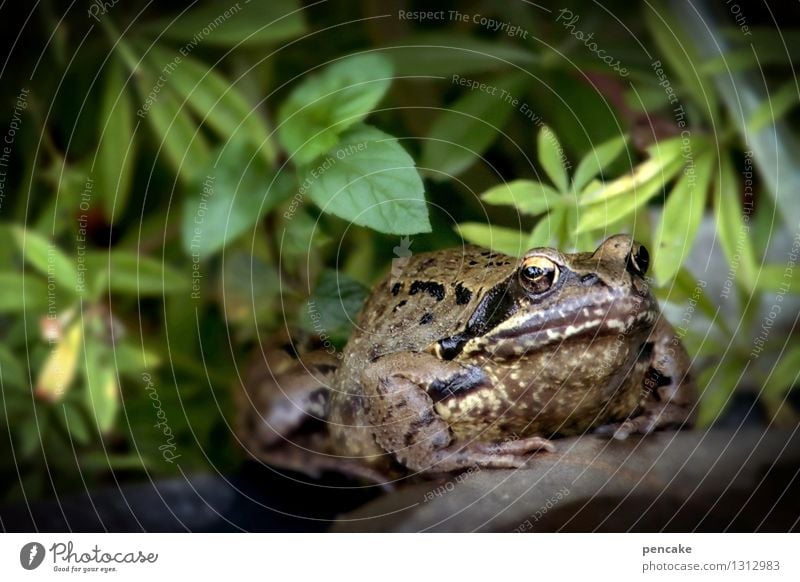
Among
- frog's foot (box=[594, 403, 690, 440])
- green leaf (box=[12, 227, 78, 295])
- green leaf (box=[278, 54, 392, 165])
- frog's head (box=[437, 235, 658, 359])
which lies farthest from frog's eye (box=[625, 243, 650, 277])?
green leaf (box=[12, 227, 78, 295])

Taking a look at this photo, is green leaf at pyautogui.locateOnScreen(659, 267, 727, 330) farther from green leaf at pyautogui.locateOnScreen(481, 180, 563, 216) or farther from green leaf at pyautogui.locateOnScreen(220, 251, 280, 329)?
green leaf at pyautogui.locateOnScreen(220, 251, 280, 329)

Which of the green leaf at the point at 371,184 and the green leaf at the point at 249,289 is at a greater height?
the green leaf at the point at 371,184

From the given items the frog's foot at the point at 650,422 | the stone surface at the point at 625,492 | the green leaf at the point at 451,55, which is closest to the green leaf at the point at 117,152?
the green leaf at the point at 451,55

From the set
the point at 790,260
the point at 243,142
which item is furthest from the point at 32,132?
the point at 790,260

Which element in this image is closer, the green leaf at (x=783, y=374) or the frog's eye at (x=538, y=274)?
the frog's eye at (x=538, y=274)
